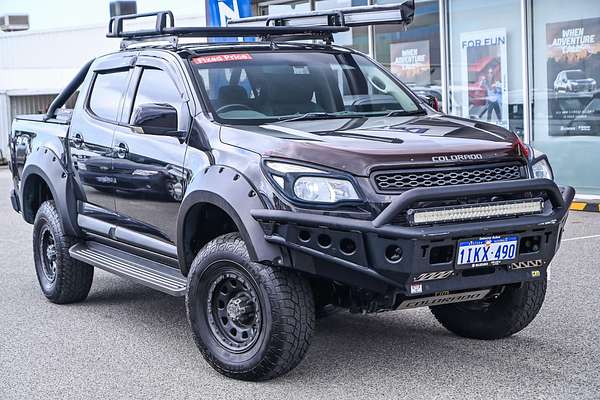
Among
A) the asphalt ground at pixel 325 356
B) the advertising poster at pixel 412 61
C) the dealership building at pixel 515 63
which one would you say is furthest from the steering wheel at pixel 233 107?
the advertising poster at pixel 412 61

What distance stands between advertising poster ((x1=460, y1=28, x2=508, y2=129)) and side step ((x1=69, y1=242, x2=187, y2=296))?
827 centimetres

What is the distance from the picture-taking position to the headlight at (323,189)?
505 cm

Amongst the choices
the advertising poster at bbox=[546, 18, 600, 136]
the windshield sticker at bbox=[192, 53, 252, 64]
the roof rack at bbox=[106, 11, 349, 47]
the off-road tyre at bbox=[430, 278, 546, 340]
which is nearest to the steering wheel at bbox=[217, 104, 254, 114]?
the windshield sticker at bbox=[192, 53, 252, 64]

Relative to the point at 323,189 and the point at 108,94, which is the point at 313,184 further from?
the point at 108,94

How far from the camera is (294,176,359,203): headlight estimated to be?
16.6 ft

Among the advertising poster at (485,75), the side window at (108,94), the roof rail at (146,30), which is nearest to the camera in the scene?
the roof rail at (146,30)

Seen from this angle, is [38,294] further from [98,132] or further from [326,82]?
[326,82]

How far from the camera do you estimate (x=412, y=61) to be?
15.6 m

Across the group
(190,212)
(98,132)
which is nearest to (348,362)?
(190,212)

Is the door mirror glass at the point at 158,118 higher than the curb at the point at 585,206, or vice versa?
the door mirror glass at the point at 158,118

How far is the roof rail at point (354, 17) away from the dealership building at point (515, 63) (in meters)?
3.97

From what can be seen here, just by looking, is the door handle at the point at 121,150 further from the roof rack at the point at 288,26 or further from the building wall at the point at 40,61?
the building wall at the point at 40,61

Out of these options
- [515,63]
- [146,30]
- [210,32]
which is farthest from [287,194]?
[515,63]

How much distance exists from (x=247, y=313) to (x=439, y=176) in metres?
1.30
